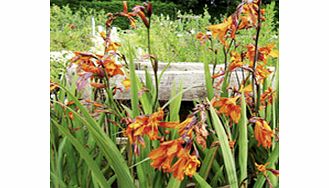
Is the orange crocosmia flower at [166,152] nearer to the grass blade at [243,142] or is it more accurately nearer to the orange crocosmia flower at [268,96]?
the grass blade at [243,142]

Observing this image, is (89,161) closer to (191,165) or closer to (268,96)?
(191,165)

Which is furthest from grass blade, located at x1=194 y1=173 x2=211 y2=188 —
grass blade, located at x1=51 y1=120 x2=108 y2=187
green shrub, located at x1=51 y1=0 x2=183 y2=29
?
green shrub, located at x1=51 y1=0 x2=183 y2=29

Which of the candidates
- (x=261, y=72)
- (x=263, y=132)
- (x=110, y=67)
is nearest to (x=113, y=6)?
(x=110, y=67)

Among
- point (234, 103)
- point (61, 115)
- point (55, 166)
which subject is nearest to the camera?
point (234, 103)

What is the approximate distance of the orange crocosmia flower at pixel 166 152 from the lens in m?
0.67

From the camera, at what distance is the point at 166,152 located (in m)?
0.69

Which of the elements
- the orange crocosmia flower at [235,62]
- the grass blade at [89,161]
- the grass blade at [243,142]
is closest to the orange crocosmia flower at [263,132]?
the grass blade at [243,142]

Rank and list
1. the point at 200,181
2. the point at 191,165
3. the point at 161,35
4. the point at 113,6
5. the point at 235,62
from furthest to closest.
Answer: the point at 161,35, the point at 113,6, the point at 235,62, the point at 200,181, the point at 191,165

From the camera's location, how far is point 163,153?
2.27 ft
